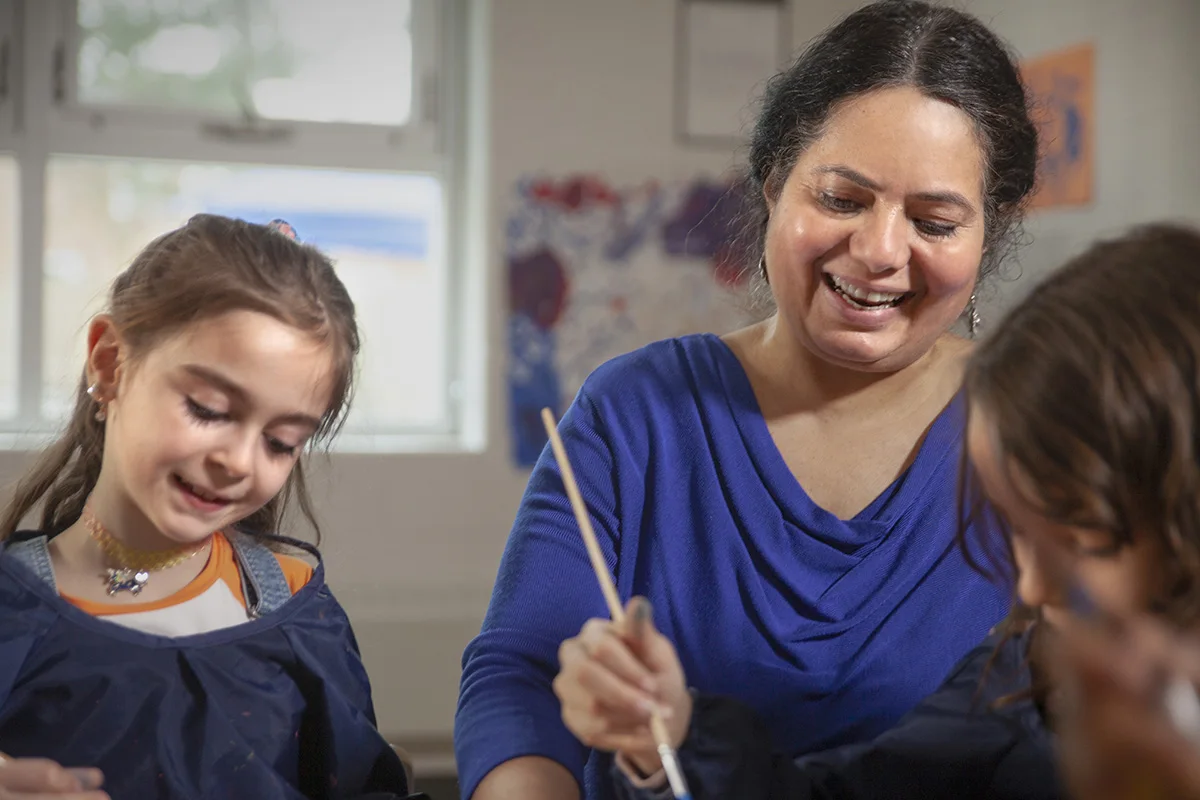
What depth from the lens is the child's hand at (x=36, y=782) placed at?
0.91 metres

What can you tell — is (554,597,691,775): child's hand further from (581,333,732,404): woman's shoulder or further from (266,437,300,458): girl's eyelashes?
(581,333,732,404): woman's shoulder

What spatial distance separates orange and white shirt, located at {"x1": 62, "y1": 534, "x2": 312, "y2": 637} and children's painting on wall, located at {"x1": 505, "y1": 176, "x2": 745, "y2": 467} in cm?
240

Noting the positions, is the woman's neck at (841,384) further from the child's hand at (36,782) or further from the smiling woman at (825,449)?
the child's hand at (36,782)

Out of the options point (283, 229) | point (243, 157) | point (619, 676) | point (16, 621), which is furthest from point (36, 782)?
point (243, 157)

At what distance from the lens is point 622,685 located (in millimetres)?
876

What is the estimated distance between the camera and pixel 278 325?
1.15m

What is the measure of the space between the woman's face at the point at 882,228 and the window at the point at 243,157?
235cm

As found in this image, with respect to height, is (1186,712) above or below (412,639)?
above

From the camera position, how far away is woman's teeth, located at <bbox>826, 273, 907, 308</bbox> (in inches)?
52.3

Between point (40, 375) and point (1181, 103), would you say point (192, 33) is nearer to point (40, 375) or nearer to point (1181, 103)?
point (40, 375)

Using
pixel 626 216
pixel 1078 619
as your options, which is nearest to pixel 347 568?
pixel 626 216

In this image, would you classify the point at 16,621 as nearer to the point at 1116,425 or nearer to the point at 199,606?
the point at 199,606

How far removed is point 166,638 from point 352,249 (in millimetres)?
2707

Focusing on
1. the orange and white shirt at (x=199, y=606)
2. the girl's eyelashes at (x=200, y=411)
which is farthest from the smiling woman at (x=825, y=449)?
the girl's eyelashes at (x=200, y=411)
